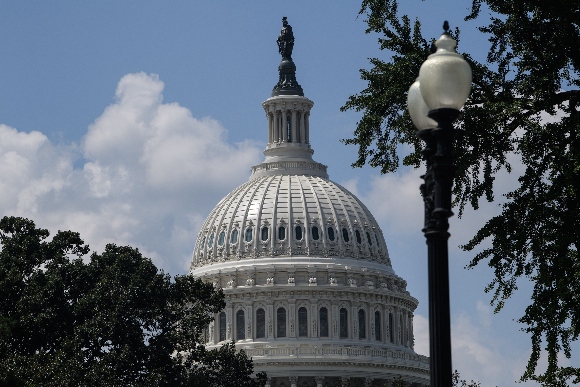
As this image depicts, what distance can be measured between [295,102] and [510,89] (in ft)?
432

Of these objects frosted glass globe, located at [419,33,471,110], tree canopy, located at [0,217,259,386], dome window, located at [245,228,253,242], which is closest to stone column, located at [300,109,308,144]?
dome window, located at [245,228,253,242]

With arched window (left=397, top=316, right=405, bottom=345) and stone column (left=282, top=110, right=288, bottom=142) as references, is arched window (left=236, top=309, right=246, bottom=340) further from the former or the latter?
stone column (left=282, top=110, right=288, bottom=142)

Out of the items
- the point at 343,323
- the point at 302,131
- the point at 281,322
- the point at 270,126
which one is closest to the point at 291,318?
the point at 281,322

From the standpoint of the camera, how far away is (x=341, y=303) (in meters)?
153

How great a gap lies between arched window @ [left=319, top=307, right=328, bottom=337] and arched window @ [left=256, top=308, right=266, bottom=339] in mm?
5894

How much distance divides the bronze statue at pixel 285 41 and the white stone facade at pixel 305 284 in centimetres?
1661

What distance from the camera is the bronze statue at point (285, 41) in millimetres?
174875

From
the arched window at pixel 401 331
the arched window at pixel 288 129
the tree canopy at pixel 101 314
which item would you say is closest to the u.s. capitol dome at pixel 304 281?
the arched window at pixel 401 331

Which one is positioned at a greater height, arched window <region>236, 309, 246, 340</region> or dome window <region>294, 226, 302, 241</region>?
dome window <region>294, 226, 302, 241</region>

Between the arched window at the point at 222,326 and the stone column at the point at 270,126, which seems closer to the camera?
the arched window at the point at 222,326

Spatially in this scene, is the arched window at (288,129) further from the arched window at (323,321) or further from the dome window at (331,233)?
the arched window at (323,321)

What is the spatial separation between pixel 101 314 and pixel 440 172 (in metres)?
62.8

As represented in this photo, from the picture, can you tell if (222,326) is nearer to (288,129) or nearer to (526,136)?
(288,129)

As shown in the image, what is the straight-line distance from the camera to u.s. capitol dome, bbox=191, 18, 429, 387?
147 m
